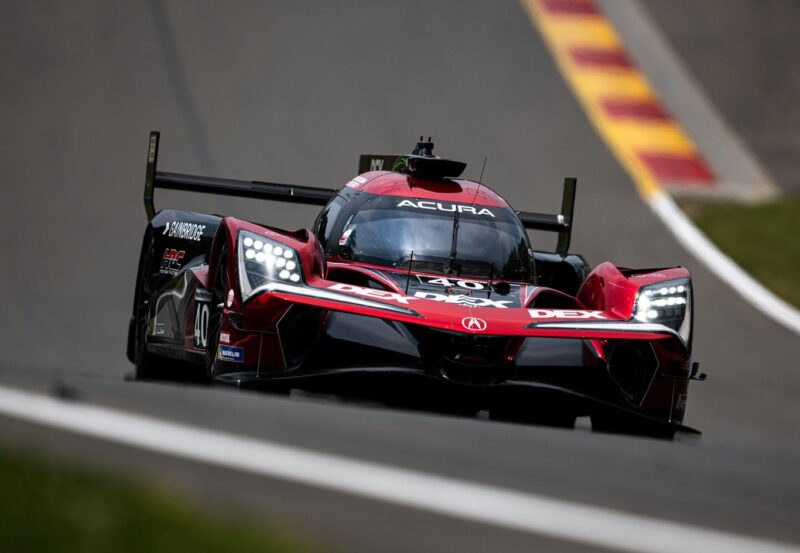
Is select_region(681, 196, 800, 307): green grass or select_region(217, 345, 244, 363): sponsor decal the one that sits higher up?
select_region(681, 196, 800, 307): green grass

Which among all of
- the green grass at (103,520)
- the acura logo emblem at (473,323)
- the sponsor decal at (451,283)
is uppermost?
the sponsor decal at (451,283)

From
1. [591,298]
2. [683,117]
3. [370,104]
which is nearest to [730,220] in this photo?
[683,117]

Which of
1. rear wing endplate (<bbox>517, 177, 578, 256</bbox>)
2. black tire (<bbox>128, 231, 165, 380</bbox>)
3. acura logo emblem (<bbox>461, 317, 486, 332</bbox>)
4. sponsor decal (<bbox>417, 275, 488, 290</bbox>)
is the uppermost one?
rear wing endplate (<bbox>517, 177, 578, 256</bbox>)

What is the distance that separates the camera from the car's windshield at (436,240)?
26.8ft

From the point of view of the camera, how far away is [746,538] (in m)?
3.35

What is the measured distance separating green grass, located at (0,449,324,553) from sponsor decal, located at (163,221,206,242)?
211 inches

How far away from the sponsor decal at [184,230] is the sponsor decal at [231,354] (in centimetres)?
192

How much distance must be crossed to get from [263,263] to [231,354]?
0.47 m

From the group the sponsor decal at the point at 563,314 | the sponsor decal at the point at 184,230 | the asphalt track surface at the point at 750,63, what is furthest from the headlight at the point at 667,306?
the asphalt track surface at the point at 750,63

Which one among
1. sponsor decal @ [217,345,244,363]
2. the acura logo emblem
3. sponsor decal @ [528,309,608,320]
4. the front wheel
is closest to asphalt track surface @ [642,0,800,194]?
sponsor decal @ [528,309,608,320]

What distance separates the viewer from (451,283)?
7.84 meters

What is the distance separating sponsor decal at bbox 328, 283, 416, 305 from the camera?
696 cm

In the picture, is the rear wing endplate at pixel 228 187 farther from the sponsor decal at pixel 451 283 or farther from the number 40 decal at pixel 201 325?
the sponsor decal at pixel 451 283

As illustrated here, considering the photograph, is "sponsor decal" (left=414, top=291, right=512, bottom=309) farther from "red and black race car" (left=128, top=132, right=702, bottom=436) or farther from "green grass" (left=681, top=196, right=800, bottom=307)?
"green grass" (left=681, top=196, right=800, bottom=307)
